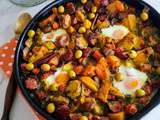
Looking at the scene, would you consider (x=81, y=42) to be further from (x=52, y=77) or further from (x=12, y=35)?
(x=12, y=35)

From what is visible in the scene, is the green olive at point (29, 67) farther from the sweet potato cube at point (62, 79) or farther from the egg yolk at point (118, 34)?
the egg yolk at point (118, 34)

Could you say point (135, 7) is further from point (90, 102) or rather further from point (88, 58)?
point (90, 102)

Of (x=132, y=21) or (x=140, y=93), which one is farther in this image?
(x=132, y=21)

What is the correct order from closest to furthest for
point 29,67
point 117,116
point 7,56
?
point 117,116 → point 29,67 → point 7,56

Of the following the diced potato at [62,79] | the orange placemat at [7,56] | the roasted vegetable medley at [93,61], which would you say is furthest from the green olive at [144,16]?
the orange placemat at [7,56]

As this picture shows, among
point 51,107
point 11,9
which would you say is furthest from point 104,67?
point 11,9

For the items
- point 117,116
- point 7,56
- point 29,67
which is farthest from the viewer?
point 7,56

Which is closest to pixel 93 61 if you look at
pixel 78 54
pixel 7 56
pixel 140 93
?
pixel 78 54
